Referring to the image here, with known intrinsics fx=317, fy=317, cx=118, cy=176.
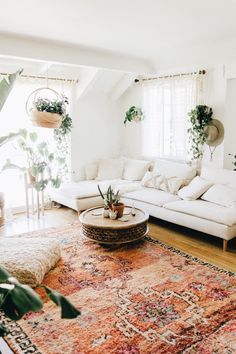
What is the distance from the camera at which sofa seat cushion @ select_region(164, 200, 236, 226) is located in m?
3.76

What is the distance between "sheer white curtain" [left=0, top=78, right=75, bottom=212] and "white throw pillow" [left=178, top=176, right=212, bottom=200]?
8.54 feet

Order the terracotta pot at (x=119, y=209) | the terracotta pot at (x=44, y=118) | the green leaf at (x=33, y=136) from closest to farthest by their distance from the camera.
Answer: the terracotta pot at (x=119, y=209)
the terracotta pot at (x=44, y=118)
the green leaf at (x=33, y=136)

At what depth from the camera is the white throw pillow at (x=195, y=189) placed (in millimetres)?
4469

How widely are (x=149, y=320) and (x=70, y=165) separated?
394 cm

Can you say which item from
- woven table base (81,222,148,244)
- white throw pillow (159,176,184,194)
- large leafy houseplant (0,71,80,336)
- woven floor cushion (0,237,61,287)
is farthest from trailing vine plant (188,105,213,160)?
large leafy houseplant (0,71,80,336)

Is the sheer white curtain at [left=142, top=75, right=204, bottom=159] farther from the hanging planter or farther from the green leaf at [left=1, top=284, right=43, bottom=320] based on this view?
the green leaf at [left=1, top=284, right=43, bottom=320]

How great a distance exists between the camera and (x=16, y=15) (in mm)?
3244

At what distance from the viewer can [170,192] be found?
16.1 feet

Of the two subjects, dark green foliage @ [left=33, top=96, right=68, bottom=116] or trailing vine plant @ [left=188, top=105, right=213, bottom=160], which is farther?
trailing vine plant @ [left=188, top=105, right=213, bottom=160]

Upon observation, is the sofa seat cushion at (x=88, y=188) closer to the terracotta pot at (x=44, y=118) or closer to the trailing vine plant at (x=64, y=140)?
the trailing vine plant at (x=64, y=140)

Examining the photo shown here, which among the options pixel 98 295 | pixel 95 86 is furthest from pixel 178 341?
pixel 95 86

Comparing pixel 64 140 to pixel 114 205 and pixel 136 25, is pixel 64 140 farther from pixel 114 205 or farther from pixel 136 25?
pixel 136 25

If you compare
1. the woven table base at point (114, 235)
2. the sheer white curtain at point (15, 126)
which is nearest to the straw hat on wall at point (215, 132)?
the woven table base at point (114, 235)

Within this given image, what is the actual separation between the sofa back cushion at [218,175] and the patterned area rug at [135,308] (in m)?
1.33
